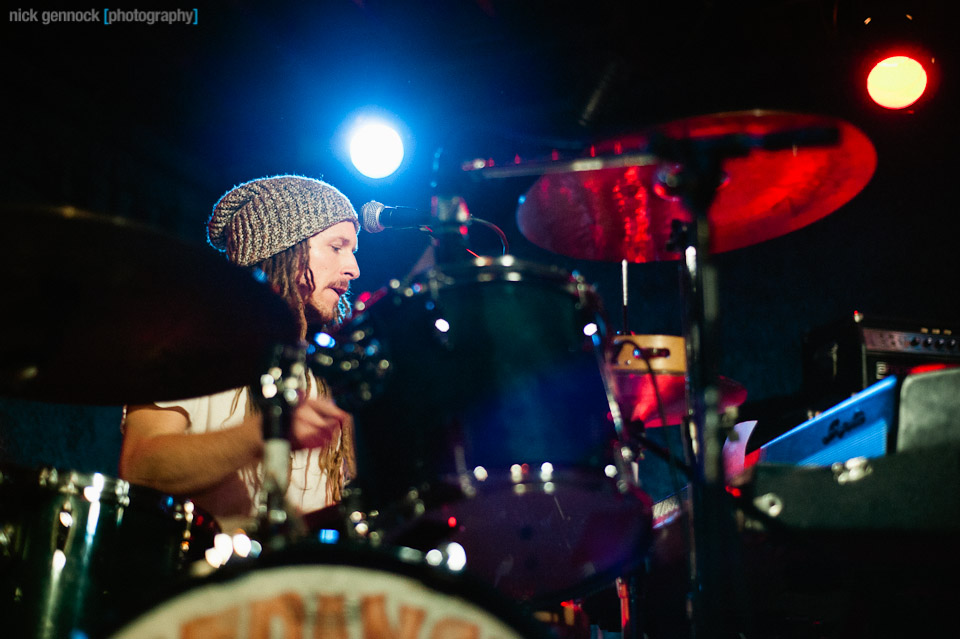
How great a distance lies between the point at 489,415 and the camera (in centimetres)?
130

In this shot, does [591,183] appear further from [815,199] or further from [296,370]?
[296,370]

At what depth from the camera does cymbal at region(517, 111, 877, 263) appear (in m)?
1.51

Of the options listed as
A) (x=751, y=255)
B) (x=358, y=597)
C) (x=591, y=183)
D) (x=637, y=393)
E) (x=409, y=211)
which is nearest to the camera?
(x=358, y=597)

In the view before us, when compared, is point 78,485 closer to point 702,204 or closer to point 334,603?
point 334,603

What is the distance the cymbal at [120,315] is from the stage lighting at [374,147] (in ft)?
8.02

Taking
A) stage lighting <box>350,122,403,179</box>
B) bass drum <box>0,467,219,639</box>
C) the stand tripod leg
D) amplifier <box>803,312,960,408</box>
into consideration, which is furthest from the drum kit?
stage lighting <box>350,122,403,179</box>

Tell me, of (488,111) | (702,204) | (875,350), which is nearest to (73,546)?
(702,204)

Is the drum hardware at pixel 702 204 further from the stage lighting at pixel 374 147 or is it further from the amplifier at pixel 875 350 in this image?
the stage lighting at pixel 374 147

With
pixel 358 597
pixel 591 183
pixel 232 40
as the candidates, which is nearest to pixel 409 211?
pixel 591 183

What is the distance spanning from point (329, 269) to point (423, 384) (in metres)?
1.58

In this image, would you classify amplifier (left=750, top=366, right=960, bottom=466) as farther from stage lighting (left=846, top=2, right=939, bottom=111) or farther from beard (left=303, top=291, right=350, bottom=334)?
stage lighting (left=846, top=2, right=939, bottom=111)

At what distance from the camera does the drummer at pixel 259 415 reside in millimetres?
1870

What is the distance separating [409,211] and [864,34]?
257 centimetres

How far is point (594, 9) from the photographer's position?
10.9 ft
